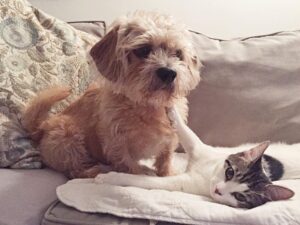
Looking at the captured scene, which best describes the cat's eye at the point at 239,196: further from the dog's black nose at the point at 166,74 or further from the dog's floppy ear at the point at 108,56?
the dog's floppy ear at the point at 108,56

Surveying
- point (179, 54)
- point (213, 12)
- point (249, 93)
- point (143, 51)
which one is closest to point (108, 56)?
point (143, 51)

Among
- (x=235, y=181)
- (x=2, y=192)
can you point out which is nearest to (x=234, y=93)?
(x=235, y=181)

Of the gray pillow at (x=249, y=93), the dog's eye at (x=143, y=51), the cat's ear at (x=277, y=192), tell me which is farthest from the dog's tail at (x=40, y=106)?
the cat's ear at (x=277, y=192)

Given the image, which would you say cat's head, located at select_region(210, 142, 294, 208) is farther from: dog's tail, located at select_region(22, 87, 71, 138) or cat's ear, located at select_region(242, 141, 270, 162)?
dog's tail, located at select_region(22, 87, 71, 138)

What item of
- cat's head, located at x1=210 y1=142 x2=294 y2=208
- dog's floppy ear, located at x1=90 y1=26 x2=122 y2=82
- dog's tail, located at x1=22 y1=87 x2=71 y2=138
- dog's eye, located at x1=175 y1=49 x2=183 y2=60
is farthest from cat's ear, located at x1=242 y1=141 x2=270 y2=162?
dog's tail, located at x1=22 y1=87 x2=71 y2=138

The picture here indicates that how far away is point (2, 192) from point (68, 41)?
0.75m

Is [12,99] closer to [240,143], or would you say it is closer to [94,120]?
[94,120]

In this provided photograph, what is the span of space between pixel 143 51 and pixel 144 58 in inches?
0.9

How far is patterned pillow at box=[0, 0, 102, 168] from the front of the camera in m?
1.63

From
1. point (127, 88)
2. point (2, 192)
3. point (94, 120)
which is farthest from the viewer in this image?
point (94, 120)

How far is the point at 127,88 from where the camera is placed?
1473 mm

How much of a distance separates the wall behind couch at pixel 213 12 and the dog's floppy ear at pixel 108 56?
0.80m

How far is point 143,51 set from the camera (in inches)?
57.2

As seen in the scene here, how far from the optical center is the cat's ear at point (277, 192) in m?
1.26
